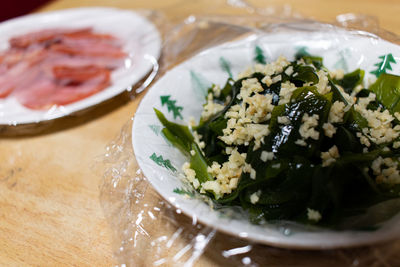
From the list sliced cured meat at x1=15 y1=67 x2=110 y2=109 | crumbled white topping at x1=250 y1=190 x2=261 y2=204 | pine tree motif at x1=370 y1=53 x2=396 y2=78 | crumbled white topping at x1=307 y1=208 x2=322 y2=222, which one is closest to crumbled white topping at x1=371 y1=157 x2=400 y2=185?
crumbled white topping at x1=307 y1=208 x2=322 y2=222

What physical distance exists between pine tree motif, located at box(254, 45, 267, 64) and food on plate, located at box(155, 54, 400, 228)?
0.28 meters

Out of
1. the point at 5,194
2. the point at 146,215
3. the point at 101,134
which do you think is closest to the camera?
the point at 146,215

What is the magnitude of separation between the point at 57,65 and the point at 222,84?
3.65ft

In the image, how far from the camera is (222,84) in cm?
158

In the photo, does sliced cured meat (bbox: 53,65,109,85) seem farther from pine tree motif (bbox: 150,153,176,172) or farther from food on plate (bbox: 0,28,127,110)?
pine tree motif (bbox: 150,153,176,172)

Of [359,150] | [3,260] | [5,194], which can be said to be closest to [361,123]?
[359,150]

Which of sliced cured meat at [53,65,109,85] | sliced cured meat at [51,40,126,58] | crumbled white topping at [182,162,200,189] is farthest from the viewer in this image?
sliced cured meat at [51,40,126,58]

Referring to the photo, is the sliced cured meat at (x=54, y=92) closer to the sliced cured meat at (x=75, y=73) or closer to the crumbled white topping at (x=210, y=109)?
the sliced cured meat at (x=75, y=73)

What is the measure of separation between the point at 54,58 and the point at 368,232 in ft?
6.55

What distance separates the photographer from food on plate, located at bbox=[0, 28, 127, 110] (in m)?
1.87

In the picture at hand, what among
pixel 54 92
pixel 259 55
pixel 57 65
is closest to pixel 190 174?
pixel 259 55

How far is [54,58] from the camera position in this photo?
2119 millimetres

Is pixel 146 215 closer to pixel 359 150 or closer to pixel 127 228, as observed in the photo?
pixel 127 228

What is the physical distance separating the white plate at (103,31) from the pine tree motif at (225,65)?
1.60 feet
